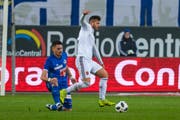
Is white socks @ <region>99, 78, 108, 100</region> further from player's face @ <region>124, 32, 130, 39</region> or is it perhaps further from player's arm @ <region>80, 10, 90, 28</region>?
player's face @ <region>124, 32, 130, 39</region>

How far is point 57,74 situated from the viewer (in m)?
16.7

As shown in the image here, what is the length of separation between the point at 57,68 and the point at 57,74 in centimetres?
12

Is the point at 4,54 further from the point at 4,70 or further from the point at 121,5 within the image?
the point at 121,5

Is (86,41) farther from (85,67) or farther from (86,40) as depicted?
(85,67)

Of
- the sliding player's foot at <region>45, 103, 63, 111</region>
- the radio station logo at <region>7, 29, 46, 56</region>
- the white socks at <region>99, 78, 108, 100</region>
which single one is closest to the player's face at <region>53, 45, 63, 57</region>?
the sliding player's foot at <region>45, 103, 63, 111</region>

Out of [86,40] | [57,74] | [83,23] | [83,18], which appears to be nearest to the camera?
[57,74]

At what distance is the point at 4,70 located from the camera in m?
24.0

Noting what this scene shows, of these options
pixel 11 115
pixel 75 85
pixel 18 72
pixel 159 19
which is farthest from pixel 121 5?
pixel 11 115

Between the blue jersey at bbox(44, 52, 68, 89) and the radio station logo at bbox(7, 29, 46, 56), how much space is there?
1117 centimetres

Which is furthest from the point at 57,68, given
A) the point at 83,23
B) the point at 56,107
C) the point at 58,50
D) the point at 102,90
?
the point at 102,90

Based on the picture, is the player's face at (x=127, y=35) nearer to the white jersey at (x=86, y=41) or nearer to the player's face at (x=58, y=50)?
the white jersey at (x=86, y=41)

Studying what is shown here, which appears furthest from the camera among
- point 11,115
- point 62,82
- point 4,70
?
point 4,70

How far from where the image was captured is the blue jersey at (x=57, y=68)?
16.7 m

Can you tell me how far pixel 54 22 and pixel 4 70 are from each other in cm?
575
